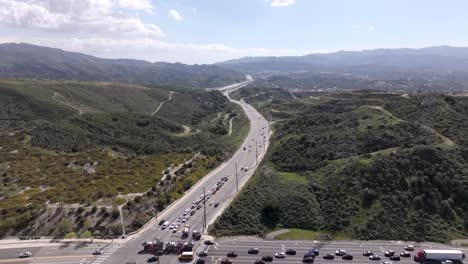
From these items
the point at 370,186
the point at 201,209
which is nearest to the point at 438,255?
the point at 370,186

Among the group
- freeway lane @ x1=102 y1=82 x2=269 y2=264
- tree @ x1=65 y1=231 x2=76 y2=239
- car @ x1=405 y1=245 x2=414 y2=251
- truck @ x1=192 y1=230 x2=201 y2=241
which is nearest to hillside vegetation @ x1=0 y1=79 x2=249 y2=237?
tree @ x1=65 y1=231 x2=76 y2=239

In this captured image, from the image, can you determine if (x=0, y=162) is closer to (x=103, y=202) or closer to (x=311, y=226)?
(x=103, y=202)

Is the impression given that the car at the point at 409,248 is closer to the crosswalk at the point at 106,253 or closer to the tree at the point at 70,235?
the crosswalk at the point at 106,253

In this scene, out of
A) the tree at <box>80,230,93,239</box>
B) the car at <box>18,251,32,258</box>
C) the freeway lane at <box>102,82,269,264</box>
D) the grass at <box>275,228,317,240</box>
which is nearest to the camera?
the car at <box>18,251,32,258</box>

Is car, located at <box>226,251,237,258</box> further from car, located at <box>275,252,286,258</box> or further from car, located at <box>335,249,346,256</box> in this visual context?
car, located at <box>335,249,346,256</box>

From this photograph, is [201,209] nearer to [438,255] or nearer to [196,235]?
[196,235]

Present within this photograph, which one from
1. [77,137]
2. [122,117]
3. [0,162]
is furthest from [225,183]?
[122,117]

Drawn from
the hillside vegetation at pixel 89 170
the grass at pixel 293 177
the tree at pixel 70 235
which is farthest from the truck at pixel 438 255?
the tree at pixel 70 235
